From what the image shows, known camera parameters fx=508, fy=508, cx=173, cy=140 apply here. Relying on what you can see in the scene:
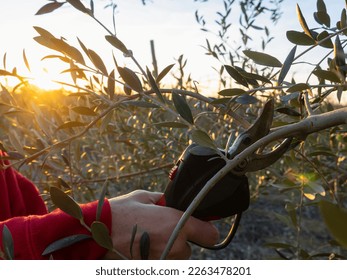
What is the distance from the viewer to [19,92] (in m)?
1.35

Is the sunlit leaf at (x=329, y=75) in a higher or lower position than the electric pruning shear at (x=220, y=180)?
higher

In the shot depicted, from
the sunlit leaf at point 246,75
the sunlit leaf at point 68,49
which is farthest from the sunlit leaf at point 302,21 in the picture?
the sunlit leaf at point 68,49

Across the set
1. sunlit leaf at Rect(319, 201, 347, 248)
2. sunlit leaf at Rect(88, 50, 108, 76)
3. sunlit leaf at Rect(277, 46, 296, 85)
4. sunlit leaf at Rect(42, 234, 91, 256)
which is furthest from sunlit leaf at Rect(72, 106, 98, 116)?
sunlit leaf at Rect(319, 201, 347, 248)

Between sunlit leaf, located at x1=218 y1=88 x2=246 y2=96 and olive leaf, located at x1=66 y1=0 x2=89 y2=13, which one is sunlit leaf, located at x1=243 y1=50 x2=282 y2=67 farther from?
olive leaf, located at x1=66 y1=0 x2=89 y2=13

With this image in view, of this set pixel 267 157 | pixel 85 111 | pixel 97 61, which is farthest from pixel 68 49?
pixel 267 157

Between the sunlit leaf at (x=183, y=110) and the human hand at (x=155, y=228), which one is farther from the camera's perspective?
the human hand at (x=155, y=228)

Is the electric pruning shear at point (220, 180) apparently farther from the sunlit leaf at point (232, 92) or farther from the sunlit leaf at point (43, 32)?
the sunlit leaf at point (43, 32)

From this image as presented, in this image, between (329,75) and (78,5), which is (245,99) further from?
(78,5)

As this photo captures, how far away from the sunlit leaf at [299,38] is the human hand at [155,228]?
1.20ft

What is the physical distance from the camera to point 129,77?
30.6 inches

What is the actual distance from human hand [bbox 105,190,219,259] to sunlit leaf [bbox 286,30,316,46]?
1.20 ft

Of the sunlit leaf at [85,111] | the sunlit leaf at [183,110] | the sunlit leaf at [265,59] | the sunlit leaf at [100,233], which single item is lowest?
the sunlit leaf at [100,233]

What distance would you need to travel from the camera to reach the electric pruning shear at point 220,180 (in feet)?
2.41

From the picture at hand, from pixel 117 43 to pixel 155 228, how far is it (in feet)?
1.15
